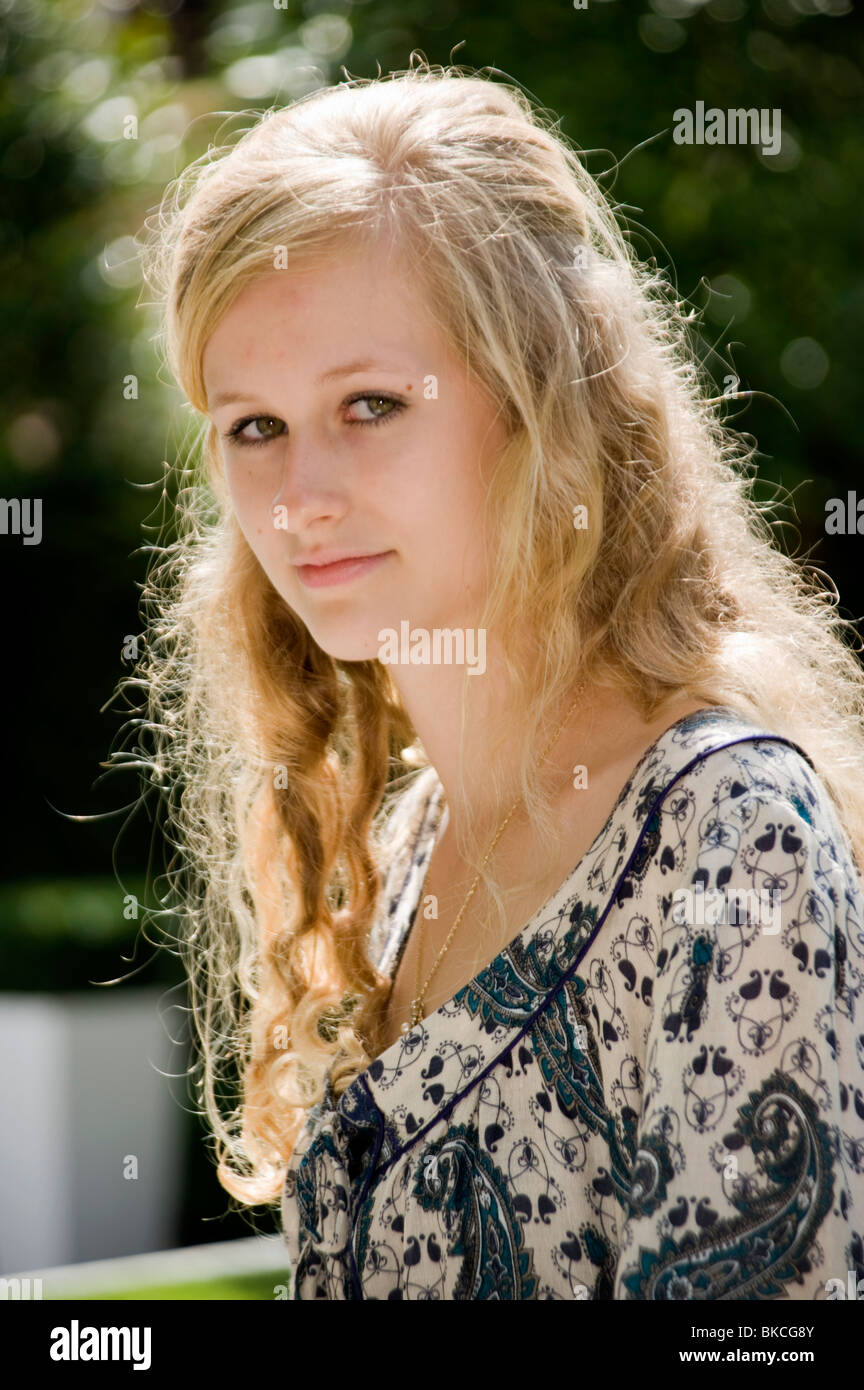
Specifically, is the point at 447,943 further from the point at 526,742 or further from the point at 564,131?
the point at 564,131

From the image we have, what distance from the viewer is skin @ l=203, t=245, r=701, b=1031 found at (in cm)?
158

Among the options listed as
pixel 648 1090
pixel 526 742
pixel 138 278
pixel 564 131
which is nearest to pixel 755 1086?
pixel 648 1090

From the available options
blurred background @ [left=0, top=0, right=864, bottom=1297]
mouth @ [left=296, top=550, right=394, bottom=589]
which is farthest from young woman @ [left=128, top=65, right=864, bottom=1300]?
blurred background @ [left=0, top=0, right=864, bottom=1297]

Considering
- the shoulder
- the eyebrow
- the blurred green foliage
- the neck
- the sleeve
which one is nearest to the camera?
the sleeve

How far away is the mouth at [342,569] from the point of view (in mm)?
1648

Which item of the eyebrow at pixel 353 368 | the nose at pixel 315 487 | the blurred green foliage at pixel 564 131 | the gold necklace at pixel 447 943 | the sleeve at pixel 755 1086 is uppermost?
the blurred green foliage at pixel 564 131

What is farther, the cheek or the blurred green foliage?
the blurred green foliage

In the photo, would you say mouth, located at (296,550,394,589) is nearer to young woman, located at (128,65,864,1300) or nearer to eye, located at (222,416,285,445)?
young woman, located at (128,65,864,1300)

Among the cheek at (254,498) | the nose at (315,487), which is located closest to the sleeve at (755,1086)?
the nose at (315,487)

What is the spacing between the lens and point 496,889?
1670mm

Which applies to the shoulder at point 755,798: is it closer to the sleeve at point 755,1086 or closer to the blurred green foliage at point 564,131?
the sleeve at point 755,1086

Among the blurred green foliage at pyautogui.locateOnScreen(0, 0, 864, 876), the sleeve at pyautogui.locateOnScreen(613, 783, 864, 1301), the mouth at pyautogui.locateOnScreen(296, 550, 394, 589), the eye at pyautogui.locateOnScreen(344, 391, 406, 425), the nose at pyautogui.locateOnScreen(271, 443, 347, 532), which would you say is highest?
the blurred green foliage at pyautogui.locateOnScreen(0, 0, 864, 876)

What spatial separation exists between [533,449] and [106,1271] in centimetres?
279

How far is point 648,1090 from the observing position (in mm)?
1295
